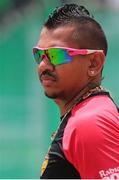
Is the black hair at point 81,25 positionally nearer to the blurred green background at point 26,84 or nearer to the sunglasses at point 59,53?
the sunglasses at point 59,53

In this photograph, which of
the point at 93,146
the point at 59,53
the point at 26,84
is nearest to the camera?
the point at 93,146

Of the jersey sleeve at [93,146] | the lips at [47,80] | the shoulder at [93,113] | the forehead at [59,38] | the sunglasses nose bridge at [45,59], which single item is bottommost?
the jersey sleeve at [93,146]

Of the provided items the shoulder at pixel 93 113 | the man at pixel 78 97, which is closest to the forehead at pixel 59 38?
the man at pixel 78 97

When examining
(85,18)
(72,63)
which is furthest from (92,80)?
(85,18)

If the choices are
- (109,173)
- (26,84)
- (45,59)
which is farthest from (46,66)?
(26,84)

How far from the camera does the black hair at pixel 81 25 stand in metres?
2.03

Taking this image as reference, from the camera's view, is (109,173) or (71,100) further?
(71,100)

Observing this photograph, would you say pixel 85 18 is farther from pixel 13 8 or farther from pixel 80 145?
pixel 13 8

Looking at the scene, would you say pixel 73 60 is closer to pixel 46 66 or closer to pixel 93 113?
pixel 46 66

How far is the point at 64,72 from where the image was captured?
199 centimetres

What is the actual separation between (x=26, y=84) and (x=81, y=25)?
12.0 feet

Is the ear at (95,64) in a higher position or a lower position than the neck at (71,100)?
higher

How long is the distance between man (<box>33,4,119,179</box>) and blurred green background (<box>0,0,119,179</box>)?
3426mm

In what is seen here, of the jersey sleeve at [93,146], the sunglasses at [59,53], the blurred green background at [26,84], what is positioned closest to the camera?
the jersey sleeve at [93,146]
